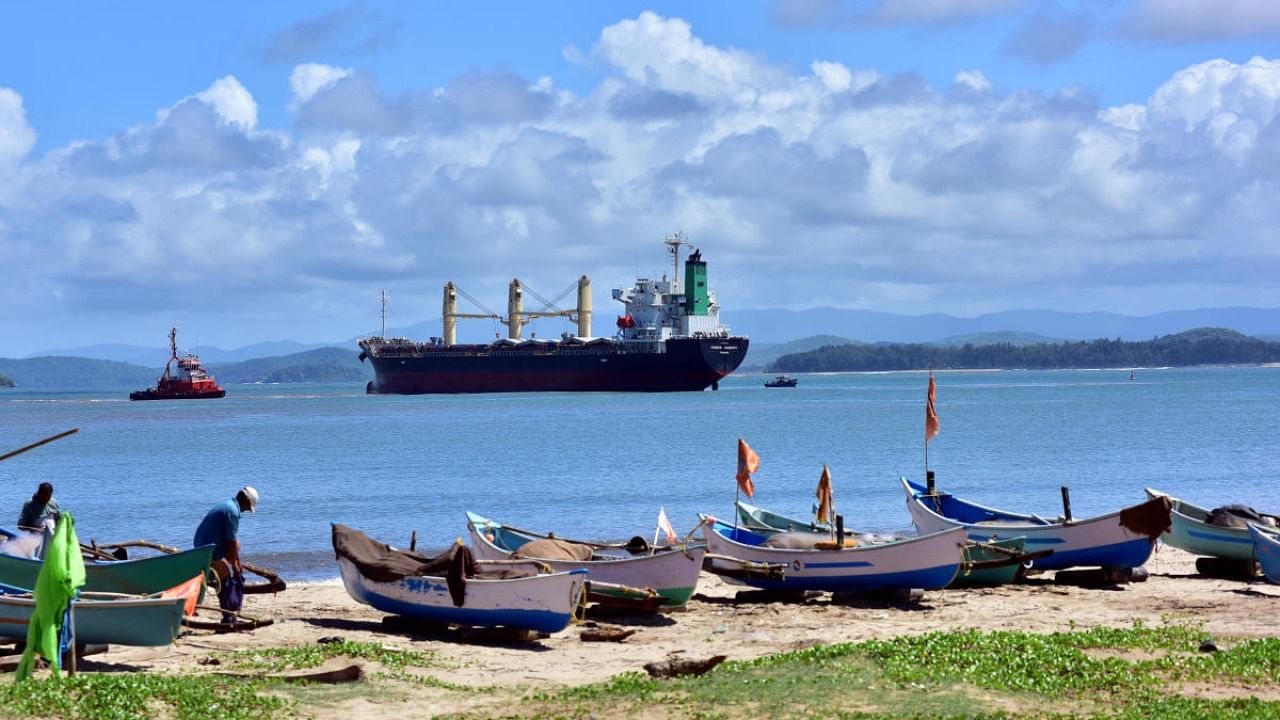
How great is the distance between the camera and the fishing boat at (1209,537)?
20469 millimetres

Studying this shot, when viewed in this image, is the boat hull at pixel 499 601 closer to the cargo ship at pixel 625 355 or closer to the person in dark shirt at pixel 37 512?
the person in dark shirt at pixel 37 512

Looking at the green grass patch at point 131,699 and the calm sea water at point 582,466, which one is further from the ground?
the green grass patch at point 131,699

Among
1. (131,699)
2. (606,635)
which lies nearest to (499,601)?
(606,635)

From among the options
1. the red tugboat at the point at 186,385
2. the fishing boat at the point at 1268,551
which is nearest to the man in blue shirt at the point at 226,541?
the fishing boat at the point at 1268,551

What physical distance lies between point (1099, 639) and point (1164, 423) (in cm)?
6087

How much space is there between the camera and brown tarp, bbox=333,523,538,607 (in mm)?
15703

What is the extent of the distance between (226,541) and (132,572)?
42.9 inches

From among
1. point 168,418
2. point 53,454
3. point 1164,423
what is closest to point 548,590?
point 53,454

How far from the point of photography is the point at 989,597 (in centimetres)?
1852

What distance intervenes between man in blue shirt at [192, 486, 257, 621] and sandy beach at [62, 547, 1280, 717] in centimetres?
51

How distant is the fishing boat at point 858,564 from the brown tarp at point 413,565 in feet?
11.5

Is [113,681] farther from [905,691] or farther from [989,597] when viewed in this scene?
[989,597]

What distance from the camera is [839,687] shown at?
11.8 meters

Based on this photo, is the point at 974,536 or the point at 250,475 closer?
the point at 974,536
